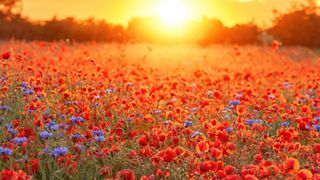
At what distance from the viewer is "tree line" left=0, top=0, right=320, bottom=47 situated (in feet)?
79.8

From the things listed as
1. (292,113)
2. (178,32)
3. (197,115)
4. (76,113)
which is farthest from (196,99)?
(178,32)

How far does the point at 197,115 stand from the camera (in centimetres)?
634

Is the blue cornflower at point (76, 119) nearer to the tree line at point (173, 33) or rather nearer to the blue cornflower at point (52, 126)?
the blue cornflower at point (52, 126)

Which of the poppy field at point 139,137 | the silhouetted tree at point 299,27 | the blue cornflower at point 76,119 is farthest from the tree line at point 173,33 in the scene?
the blue cornflower at point 76,119

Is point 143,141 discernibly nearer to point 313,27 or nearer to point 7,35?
point 7,35

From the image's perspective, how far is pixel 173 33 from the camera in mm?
25531

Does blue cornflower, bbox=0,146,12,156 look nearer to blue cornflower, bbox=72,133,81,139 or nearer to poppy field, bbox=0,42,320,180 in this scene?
poppy field, bbox=0,42,320,180

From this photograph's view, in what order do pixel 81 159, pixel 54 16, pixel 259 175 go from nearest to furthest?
pixel 259 175, pixel 81 159, pixel 54 16

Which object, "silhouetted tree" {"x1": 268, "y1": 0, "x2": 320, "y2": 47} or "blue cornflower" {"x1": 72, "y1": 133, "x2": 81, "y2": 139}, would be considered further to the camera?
"silhouetted tree" {"x1": 268, "y1": 0, "x2": 320, "y2": 47}

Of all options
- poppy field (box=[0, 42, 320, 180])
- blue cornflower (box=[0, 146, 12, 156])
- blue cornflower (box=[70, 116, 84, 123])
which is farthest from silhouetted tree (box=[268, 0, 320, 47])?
blue cornflower (box=[0, 146, 12, 156])

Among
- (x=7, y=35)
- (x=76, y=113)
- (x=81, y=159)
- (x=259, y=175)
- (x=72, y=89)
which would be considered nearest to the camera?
(x=259, y=175)

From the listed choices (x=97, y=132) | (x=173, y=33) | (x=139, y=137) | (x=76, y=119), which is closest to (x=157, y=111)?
(x=139, y=137)

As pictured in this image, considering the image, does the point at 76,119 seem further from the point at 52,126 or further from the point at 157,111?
the point at 157,111

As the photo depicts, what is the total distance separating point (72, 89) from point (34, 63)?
97.3 inches
